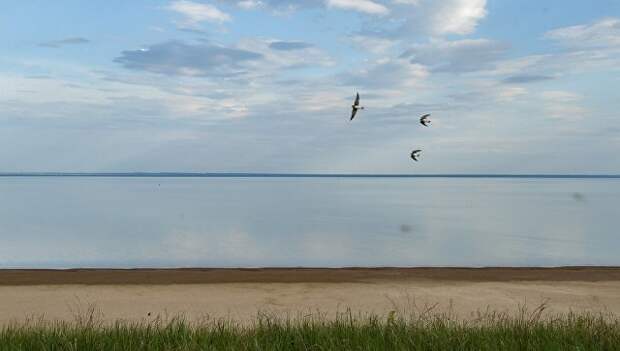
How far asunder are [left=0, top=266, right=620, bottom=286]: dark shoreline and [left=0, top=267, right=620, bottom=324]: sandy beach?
1.4 inches

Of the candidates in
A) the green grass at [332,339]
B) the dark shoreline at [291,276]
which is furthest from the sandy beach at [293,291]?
the green grass at [332,339]

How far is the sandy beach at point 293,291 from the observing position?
16.3 metres

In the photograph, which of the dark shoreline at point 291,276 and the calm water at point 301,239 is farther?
the calm water at point 301,239

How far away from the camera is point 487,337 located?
7680mm

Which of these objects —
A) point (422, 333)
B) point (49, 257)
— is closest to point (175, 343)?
point (422, 333)

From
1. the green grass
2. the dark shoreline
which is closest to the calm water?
the dark shoreline

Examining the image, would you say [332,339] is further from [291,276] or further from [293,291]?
[291,276]

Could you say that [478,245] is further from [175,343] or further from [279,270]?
[175,343]

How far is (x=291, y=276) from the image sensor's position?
23297mm

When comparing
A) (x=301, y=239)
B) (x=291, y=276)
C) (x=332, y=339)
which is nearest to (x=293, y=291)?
(x=291, y=276)

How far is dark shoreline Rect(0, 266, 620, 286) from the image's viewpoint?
2205cm

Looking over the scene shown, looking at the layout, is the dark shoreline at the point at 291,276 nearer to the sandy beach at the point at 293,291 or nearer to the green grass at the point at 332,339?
the sandy beach at the point at 293,291

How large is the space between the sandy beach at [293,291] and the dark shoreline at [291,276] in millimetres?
35

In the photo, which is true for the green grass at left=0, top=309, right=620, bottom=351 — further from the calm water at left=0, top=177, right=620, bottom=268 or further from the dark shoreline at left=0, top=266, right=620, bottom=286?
the calm water at left=0, top=177, right=620, bottom=268
